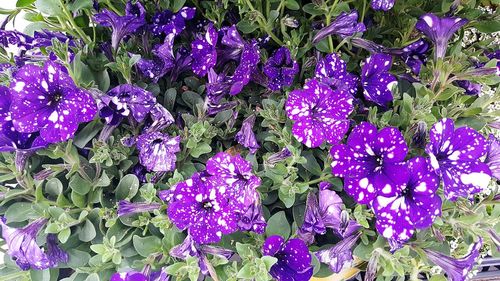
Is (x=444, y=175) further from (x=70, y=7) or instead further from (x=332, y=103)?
(x=70, y=7)

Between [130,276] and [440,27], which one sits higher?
[440,27]

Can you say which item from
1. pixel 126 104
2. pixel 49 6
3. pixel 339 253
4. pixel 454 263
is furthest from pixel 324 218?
pixel 49 6

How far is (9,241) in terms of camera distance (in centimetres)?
54

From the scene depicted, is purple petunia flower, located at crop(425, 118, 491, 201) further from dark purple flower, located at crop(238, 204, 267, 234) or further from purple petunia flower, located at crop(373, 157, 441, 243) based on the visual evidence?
dark purple flower, located at crop(238, 204, 267, 234)

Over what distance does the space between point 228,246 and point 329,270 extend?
0.11 meters

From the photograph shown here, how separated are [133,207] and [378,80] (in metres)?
0.30

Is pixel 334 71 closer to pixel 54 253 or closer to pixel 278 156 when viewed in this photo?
pixel 278 156

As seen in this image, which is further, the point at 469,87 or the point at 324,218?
the point at 469,87

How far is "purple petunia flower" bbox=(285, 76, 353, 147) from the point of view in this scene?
20.4 inches

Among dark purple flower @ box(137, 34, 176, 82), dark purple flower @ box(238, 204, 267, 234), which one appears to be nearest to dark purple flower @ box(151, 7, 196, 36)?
dark purple flower @ box(137, 34, 176, 82)

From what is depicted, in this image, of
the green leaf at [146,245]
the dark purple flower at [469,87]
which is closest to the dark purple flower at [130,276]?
the green leaf at [146,245]

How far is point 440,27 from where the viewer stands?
0.54 m

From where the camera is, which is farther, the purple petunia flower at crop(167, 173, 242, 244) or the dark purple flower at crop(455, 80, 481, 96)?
the dark purple flower at crop(455, 80, 481, 96)

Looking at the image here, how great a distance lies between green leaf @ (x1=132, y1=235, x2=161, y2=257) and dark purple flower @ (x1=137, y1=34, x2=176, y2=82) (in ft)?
0.62
